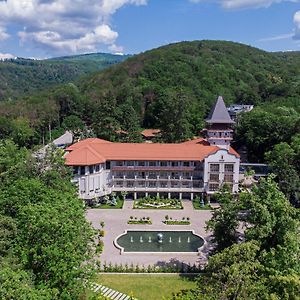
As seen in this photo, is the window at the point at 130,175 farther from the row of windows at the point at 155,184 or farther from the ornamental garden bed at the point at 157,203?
the ornamental garden bed at the point at 157,203

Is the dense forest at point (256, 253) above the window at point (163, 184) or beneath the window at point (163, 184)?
above

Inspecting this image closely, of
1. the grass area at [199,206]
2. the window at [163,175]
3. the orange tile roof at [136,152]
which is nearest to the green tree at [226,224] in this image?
the grass area at [199,206]

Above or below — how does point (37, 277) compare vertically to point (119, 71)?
below

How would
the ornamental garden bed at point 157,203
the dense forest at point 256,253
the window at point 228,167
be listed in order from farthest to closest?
the window at point 228,167
the ornamental garden bed at point 157,203
the dense forest at point 256,253

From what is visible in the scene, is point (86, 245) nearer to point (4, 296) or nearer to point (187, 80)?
point (4, 296)

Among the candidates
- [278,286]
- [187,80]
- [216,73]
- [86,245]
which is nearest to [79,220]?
[86,245]

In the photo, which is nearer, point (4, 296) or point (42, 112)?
point (4, 296)

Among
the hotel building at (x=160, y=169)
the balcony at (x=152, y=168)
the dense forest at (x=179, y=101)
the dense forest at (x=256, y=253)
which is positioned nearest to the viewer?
the dense forest at (x=256, y=253)
